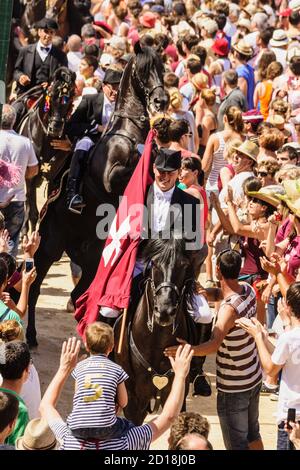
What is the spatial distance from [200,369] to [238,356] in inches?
24.8

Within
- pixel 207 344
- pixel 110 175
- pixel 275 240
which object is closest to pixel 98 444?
pixel 207 344

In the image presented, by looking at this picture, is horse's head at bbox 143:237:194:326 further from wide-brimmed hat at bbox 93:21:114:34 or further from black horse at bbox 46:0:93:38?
black horse at bbox 46:0:93:38

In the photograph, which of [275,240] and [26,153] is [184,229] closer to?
[275,240]

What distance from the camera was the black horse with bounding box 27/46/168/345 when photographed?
11594 mm

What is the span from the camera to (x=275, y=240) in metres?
10.5

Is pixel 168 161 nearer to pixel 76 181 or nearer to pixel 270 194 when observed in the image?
pixel 270 194

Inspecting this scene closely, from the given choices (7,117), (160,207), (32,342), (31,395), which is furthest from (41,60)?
(31,395)

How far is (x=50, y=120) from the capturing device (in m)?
12.6

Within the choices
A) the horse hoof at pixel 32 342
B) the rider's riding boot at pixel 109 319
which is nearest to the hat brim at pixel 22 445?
the rider's riding boot at pixel 109 319

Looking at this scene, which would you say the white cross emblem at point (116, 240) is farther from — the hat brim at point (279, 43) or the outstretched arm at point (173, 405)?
the hat brim at point (279, 43)

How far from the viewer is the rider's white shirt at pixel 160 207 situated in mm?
9273

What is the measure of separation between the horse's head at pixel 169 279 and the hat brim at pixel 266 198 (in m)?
2.01

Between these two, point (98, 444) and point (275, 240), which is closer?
point (98, 444)

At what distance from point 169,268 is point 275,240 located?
2.19 m
